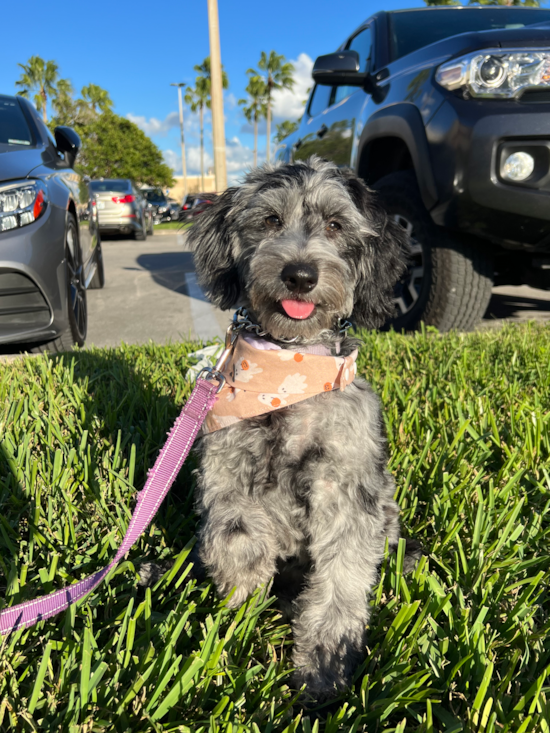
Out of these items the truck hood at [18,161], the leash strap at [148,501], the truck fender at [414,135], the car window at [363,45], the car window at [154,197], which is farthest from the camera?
the car window at [154,197]

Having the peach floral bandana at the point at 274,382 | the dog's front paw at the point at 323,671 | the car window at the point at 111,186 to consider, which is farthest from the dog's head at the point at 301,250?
the car window at the point at 111,186

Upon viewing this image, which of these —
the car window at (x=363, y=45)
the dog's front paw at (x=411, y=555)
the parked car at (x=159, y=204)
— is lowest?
the parked car at (x=159, y=204)

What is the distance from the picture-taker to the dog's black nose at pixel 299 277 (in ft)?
6.77

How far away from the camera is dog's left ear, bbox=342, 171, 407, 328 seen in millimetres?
2418

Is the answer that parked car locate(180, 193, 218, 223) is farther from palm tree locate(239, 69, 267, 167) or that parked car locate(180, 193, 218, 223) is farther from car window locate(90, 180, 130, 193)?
palm tree locate(239, 69, 267, 167)

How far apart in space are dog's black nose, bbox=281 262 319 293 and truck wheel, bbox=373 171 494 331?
8.78 ft

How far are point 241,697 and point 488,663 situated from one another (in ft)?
2.36

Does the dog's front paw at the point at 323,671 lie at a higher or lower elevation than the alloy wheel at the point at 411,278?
lower

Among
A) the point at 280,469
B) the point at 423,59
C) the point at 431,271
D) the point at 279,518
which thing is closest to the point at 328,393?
the point at 280,469

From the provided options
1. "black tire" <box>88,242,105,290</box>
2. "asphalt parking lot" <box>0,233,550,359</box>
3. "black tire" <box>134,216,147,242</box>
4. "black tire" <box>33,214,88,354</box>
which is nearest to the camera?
"black tire" <box>33,214,88,354</box>

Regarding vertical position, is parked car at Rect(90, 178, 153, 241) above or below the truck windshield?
below

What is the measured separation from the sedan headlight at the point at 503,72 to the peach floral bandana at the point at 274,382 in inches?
114

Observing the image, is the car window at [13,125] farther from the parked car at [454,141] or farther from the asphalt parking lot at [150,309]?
the parked car at [454,141]

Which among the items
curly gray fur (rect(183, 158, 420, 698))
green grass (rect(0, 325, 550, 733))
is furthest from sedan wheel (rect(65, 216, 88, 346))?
curly gray fur (rect(183, 158, 420, 698))
